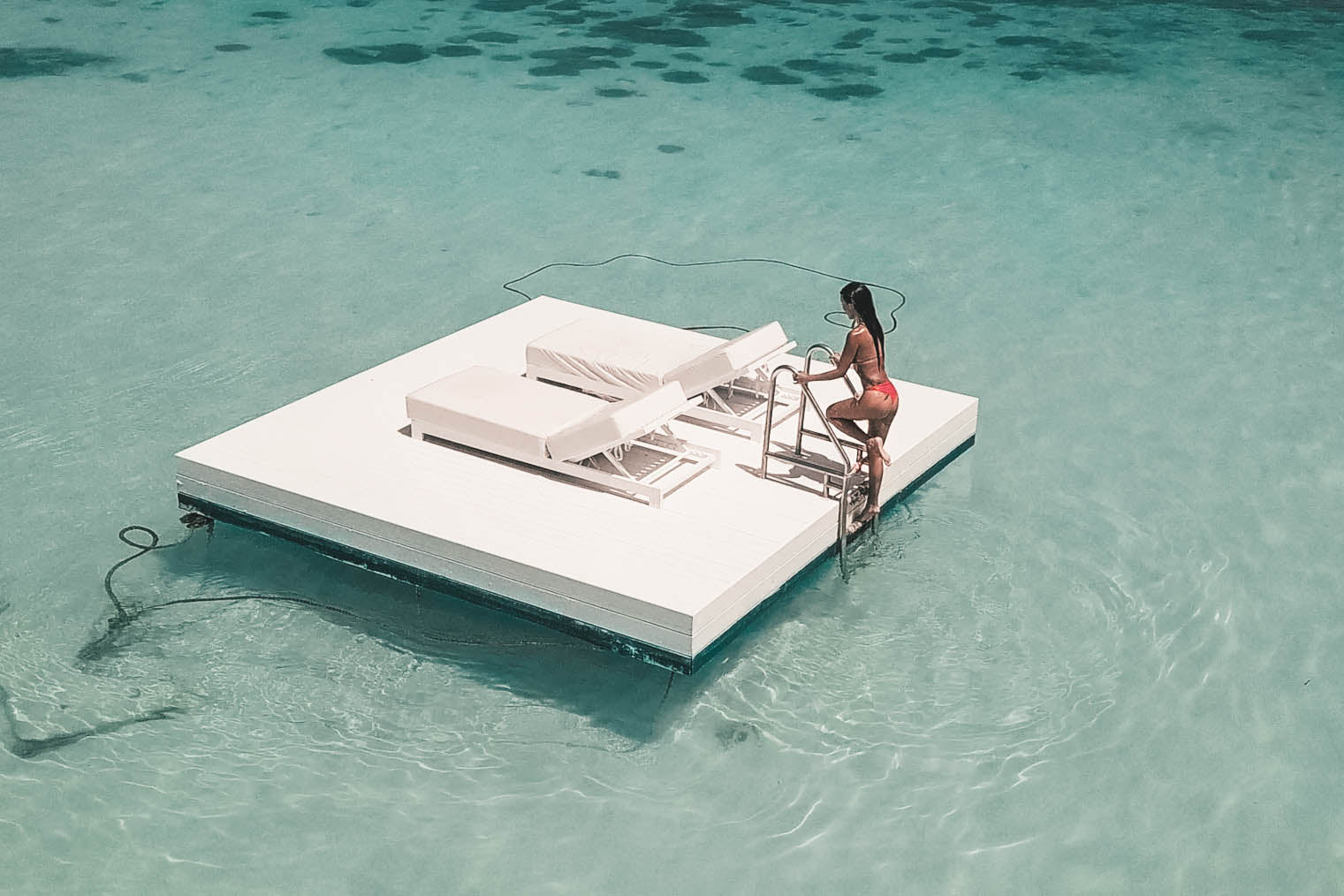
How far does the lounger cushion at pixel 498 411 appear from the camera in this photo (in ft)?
23.3

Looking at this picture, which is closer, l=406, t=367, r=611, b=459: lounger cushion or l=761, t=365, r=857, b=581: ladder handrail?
l=761, t=365, r=857, b=581: ladder handrail

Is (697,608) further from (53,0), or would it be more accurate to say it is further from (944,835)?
(53,0)

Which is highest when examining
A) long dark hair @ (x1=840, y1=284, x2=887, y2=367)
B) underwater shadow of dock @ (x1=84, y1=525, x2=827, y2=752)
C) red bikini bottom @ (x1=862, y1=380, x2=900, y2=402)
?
long dark hair @ (x1=840, y1=284, x2=887, y2=367)

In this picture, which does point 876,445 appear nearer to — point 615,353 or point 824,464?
point 824,464

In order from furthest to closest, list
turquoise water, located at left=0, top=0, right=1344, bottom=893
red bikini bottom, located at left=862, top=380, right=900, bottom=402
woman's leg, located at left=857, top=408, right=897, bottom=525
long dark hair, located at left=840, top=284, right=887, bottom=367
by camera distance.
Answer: woman's leg, located at left=857, top=408, right=897, bottom=525, red bikini bottom, located at left=862, top=380, right=900, bottom=402, long dark hair, located at left=840, top=284, right=887, bottom=367, turquoise water, located at left=0, top=0, right=1344, bottom=893

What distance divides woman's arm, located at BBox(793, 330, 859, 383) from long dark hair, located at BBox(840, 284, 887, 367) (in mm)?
88

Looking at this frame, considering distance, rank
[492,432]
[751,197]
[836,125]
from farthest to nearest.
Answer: [836,125] → [751,197] → [492,432]

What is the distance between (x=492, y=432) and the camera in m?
7.16

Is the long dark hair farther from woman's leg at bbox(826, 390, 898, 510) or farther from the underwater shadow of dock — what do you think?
the underwater shadow of dock

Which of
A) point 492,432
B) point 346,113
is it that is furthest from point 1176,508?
point 346,113

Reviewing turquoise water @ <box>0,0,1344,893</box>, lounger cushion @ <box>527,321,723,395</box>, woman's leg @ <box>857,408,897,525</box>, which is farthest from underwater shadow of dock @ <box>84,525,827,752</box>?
lounger cushion @ <box>527,321,723,395</box>

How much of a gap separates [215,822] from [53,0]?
644 inches

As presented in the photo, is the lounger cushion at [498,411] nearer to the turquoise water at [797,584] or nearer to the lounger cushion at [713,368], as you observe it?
the lounger cushion at [713,368]

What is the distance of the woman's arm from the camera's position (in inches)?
259
